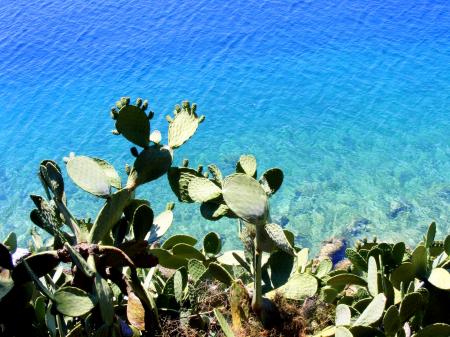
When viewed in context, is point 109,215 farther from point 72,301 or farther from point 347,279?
point 347,279

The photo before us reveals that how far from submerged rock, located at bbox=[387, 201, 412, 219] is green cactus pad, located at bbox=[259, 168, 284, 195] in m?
5.61

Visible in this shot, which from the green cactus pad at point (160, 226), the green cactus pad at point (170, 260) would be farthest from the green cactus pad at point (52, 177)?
the green cactus pad at point (170, 260)

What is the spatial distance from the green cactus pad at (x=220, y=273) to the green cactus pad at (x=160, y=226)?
22 centimetres

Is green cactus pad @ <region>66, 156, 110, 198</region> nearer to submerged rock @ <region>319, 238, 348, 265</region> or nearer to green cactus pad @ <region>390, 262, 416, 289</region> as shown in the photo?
green cactus pad @ <region>390, 262, 416, 289</region>

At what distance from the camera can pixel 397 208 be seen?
7.29m

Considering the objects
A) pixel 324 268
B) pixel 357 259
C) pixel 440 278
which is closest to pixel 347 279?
pixel 357 259

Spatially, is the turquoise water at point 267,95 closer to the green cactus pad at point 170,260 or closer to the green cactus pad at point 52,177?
the green cactus pad at point 170,260

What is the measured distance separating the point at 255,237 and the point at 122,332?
52 centimetres

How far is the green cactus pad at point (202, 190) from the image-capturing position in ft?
6.10

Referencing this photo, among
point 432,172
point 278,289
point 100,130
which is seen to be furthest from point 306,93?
point 278,289

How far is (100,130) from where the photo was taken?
29.9 feet

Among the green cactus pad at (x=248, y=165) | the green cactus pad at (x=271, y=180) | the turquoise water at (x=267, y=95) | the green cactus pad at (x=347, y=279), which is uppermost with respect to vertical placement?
the green cactus pad at (x=248, y=165)

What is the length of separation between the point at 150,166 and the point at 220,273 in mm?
448

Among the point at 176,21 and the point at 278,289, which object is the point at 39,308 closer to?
the point at 278,289
